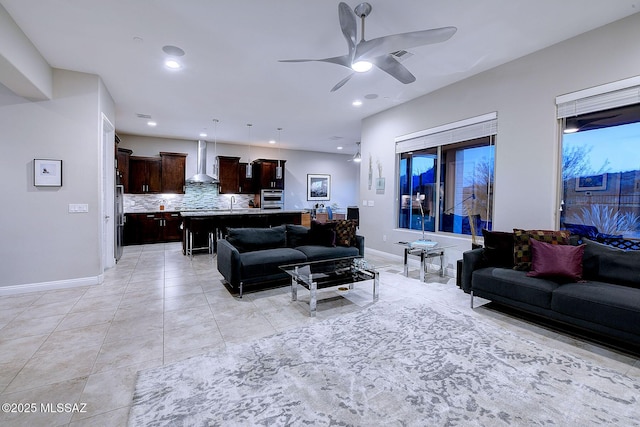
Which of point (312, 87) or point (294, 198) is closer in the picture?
point (312, 87)

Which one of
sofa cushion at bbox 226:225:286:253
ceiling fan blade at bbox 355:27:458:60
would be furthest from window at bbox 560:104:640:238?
sofa cushion at bbox 226:225:286:253

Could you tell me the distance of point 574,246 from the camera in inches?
117

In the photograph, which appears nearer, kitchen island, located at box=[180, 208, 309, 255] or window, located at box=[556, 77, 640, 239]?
window, located at box=[556, 77, 640, 239]

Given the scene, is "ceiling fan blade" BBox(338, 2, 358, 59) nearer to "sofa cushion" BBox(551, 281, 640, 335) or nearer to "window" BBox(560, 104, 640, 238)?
"window" BBox(560, 104, 640, 238)

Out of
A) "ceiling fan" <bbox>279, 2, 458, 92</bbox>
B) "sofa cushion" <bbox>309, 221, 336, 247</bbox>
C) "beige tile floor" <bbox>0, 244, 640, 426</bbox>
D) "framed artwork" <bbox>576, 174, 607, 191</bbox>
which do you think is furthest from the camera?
"sofa cushion" <bbox>309, 221, 336, 247</bbox>

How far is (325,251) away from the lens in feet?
14.3

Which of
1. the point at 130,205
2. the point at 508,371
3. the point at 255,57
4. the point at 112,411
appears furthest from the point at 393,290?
the point at 130,205

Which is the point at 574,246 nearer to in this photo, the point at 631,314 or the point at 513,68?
the point at 631,314

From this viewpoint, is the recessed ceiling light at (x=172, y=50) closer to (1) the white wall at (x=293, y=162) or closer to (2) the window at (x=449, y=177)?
(2) the window at (x=449, y=177)

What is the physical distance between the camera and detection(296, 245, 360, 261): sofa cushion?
424cm

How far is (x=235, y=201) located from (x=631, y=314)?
8.76 metres

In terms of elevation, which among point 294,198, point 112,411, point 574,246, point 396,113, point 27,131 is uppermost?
point 396,113

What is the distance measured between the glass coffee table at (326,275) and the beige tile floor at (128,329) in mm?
198

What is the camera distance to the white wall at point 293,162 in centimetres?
819
